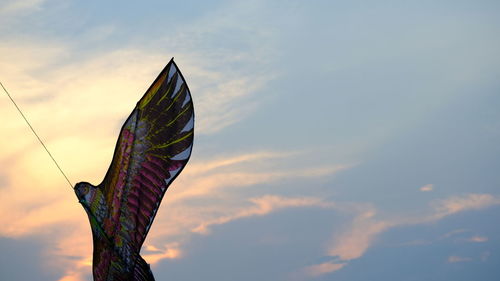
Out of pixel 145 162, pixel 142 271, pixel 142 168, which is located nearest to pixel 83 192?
pixel 142 168

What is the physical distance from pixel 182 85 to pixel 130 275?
18.0 feet

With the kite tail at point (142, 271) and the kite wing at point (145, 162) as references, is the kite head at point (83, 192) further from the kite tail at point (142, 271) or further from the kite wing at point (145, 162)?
the kite tail at point (142, 271)

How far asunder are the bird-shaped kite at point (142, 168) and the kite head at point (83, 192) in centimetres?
3

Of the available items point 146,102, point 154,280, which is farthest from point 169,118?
point 154,280

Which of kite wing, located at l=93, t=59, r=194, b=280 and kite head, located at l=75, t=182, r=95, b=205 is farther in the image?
kite head, located at l=75, t=182, r=95, b=205

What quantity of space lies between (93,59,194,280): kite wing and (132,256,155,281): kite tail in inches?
1.1

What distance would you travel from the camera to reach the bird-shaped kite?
765 inches

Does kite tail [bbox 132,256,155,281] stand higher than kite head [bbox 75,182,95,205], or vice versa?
kite head [bbox 75,182,95,205]

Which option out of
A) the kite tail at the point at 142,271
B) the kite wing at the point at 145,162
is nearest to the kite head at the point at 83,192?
the kite wing at the point at 145,162

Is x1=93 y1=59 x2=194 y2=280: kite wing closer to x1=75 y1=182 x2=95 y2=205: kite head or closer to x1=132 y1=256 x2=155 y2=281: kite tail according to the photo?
x1=132 y1=256 x2=155 y2=281: kite tail

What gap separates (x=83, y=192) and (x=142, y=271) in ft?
9.27

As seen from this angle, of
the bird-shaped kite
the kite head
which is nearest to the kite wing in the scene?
the bird-shaped kite

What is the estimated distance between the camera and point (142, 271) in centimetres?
1958

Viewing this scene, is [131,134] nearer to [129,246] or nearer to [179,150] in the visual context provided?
[179,150]
